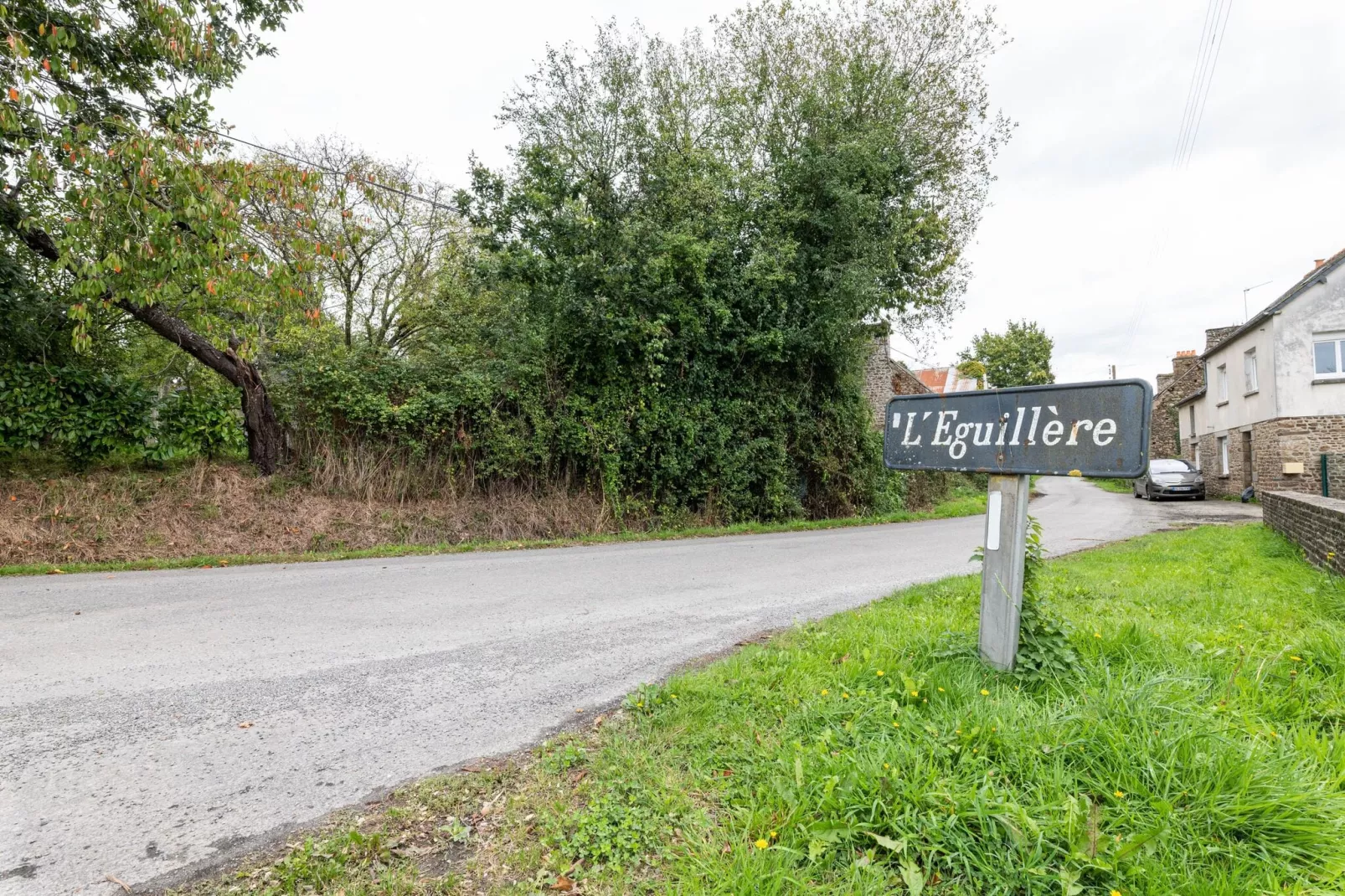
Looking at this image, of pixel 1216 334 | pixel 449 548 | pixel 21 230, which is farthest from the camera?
pixel 1216 334

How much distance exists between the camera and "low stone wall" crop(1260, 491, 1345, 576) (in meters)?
6.36

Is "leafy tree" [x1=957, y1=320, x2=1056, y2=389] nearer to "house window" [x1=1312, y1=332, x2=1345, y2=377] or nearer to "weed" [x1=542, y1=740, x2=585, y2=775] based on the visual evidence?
"house window" [x1=1312, y1=332, x2=1345, y2=377]

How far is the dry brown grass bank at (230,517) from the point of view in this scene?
8719 millimetres

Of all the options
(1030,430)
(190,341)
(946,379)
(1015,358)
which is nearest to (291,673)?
(1030,430)

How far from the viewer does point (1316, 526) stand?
7.31m

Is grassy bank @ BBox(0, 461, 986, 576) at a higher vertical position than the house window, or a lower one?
lower

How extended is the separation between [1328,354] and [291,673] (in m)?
25.0

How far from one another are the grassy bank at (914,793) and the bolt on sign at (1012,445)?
1.43 feet

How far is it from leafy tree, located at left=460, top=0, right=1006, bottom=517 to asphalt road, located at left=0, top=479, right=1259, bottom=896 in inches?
195

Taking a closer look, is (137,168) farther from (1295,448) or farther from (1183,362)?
(1183,362)

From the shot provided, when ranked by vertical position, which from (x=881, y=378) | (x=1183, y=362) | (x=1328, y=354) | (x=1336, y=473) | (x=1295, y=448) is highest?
(x=1183, y=362)

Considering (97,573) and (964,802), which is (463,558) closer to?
(97,573)

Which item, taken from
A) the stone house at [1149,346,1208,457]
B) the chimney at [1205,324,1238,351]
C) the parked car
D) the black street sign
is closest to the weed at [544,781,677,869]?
the black street sign

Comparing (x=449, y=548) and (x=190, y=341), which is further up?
(x=190, y=341)
